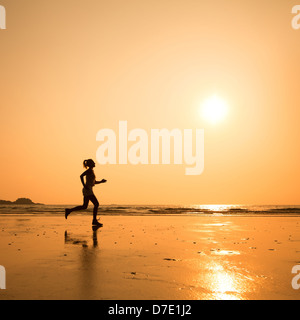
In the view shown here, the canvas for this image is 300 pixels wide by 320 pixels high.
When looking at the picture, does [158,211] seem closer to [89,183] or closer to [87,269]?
[89,183]

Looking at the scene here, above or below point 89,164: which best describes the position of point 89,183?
below

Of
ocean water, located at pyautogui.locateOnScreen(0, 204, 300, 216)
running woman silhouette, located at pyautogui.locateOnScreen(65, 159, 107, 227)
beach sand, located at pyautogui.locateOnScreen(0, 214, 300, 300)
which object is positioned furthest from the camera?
ocean water, located at pyautogui.locateOnScreen(0, 204, 300, 216)

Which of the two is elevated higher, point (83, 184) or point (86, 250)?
point (83, 184)

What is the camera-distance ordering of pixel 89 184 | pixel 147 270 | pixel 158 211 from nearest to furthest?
1. pixel 147 270
2. pixel 89 184
3. pixel 158 211

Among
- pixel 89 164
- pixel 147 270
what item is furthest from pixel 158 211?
pixel 147 270

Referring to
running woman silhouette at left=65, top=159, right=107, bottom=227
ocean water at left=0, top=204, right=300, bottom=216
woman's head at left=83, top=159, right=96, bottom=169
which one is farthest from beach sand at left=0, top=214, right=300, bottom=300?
ocean water at left=0, top=204, right=300, bottom=216

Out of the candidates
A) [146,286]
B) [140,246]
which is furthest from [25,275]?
[140,246]

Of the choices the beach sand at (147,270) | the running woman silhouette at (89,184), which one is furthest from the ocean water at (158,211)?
the beach sand at (147,270)

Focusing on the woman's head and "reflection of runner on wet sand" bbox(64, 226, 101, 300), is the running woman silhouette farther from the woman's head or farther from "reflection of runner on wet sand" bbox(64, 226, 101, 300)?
"reflection of runner on wet sand" bbox(64, 226, 101, 300)

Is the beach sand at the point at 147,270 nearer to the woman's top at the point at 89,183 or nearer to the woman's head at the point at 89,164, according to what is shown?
the woman's top at the point at 89,183
